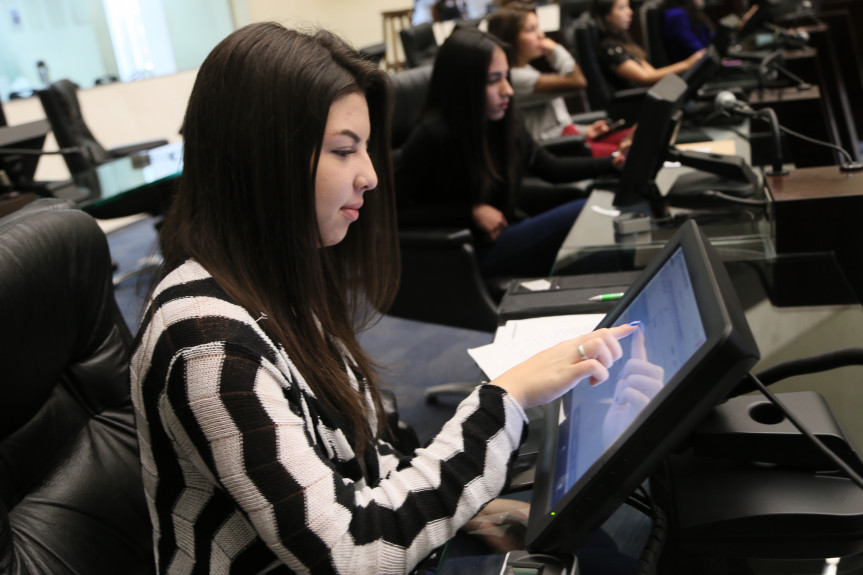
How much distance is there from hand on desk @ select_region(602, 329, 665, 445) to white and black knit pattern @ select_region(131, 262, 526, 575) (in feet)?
0.48

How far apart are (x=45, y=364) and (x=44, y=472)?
0.13 meters

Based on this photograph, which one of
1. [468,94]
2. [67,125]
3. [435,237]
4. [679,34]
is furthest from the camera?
[679,34]

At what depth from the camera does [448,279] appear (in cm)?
217

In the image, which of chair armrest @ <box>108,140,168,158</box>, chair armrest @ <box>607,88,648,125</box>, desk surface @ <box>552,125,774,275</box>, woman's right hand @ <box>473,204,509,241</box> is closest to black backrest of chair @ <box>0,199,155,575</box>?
desk surface @ <box>552,125,774,275</box>

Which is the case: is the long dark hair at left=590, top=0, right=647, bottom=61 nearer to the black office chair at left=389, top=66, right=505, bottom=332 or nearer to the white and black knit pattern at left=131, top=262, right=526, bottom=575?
the black office chair at left=389, top=66, right=505, bottom=332

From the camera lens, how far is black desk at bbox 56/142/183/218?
301 centimetres

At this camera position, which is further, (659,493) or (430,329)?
(430,329)

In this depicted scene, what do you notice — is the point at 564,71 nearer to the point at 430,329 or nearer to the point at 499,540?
the point at 430,329

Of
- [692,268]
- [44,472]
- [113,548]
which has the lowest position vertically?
[113,548]

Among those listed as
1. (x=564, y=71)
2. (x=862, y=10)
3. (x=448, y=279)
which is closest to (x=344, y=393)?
(x=448, y=279)

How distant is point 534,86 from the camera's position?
3352 mm

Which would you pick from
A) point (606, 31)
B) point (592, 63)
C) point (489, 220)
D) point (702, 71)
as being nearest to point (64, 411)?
point (489, 220)

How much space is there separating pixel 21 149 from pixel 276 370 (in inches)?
97.6

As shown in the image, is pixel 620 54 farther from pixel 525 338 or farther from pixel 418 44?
pixel 525 338
